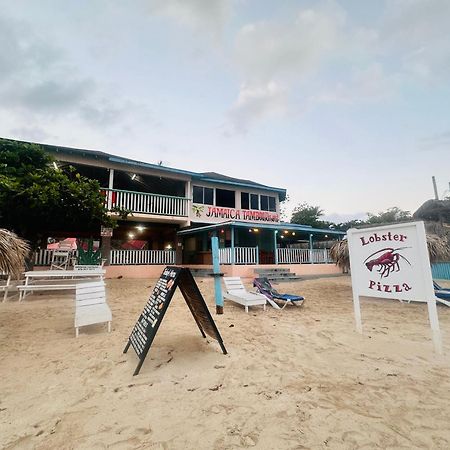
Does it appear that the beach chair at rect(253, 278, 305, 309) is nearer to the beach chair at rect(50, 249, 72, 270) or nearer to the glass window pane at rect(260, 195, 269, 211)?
the beach chair at rect(50, 249, 72, 270)

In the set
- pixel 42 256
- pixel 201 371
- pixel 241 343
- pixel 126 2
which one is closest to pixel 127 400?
pixel 201 371

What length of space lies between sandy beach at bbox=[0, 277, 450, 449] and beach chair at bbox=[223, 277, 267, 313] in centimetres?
149

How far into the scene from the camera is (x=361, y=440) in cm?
173

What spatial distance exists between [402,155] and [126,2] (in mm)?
19882

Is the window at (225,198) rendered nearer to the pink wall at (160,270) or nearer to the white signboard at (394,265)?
the pink wall at (160,270)

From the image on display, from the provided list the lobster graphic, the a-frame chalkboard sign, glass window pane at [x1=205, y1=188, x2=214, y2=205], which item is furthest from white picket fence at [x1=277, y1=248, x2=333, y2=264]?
the a-frame chalkboard sign

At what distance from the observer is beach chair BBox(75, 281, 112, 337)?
444 centimetres

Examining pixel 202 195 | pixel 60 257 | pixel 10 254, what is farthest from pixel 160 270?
pixel 10 254

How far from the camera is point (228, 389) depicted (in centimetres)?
248

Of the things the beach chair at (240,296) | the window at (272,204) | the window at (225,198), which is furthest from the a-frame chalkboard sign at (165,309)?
the window at (272,204)

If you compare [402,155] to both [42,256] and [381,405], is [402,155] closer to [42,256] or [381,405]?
[381,405]

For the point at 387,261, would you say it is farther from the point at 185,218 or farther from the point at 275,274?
the point at 185,218

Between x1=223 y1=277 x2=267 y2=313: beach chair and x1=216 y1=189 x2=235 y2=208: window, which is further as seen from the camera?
x1=216 y1=189 x2=235 y2=208: window

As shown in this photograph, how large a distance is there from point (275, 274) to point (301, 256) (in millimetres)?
3928
